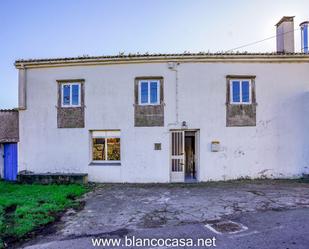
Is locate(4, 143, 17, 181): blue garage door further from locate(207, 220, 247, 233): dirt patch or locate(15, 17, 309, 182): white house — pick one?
locate(207, 220, 247, 233): dirt patch

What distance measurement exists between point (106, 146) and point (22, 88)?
5.28 metres

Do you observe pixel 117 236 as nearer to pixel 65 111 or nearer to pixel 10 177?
pixel 65 111

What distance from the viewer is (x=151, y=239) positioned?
553cm

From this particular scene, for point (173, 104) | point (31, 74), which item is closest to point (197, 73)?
point (173, 104)

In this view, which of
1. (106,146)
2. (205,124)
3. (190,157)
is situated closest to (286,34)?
(205,124)

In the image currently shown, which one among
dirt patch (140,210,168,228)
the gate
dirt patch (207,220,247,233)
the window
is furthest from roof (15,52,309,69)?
dirt patch (207,220,247,233)

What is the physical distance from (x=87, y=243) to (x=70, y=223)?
1591mm

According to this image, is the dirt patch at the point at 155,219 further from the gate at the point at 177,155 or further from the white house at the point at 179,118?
the gate at the point at 177,155

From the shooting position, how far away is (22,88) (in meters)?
13.1

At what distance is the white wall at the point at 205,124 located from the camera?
12641 mm

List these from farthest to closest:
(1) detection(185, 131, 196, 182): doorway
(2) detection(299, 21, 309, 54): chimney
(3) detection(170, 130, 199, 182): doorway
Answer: (2) detection(299, 21, 309, 54): chimney, (1) detection(185, 131, 196, 182): doorway, (3) detection(170, 130, 199, 182): doorway

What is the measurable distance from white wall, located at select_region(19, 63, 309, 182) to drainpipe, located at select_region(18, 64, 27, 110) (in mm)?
2741

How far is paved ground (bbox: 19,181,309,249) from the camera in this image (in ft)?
17.9

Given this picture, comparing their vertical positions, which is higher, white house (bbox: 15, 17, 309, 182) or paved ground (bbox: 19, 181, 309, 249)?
white house (bbox: 15, 17, 309, 182)
